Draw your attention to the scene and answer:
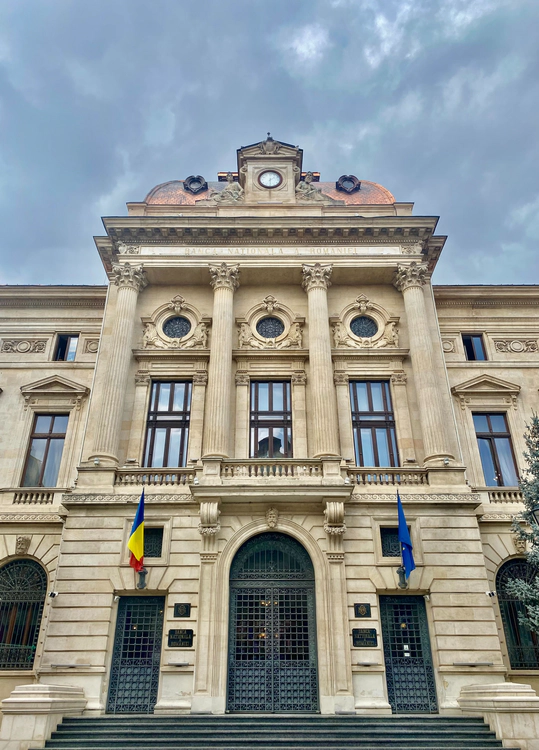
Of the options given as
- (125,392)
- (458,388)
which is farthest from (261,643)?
(458,388)

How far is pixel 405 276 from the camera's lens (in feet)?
78.6

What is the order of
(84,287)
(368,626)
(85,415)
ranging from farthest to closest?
(84,287)
(85,415)
(368,626)

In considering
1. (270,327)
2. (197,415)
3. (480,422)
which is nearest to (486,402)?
(480,422)

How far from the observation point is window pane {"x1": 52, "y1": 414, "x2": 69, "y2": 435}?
23.6 meters

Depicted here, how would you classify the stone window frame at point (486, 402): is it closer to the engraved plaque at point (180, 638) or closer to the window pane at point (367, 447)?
the window pane at point (367, 447)

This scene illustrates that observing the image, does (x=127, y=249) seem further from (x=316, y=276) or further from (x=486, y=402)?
(x=486, y=402)

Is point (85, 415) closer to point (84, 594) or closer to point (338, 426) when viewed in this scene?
point (84, 594)

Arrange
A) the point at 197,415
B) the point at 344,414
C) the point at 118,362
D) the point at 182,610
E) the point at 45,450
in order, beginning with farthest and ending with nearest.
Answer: the point at 45,450 < the point at 344,414 < the point at 197,415 < the point at 118,362 < the point at 182,610

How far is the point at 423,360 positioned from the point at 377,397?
2.39 meters

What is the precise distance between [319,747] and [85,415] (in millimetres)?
15416

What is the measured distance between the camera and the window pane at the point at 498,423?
23.5 m

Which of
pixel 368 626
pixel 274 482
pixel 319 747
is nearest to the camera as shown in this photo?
pixel 319 747

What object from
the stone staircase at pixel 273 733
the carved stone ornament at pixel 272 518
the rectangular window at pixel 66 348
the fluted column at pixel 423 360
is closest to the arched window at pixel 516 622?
the fluted column at pixel 423 360

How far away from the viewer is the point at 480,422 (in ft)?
77.7
